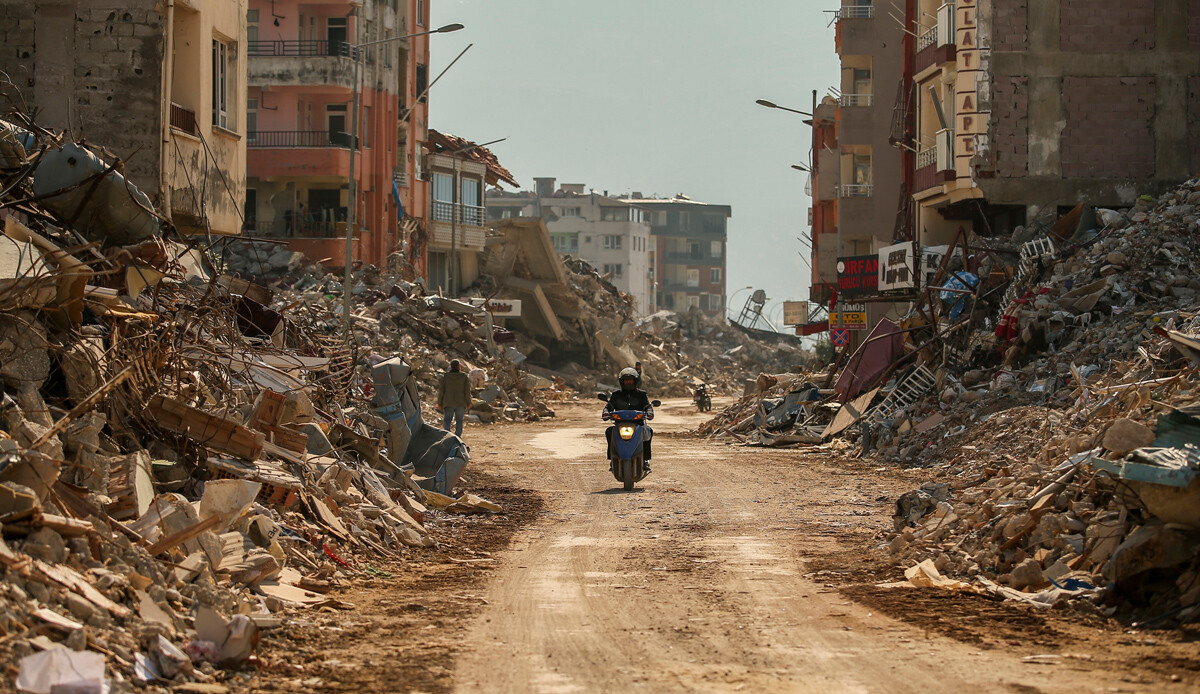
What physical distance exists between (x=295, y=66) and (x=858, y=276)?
75.8ft

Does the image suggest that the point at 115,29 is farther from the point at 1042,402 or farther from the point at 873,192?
the point at 873,192

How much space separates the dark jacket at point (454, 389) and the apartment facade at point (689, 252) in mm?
99868

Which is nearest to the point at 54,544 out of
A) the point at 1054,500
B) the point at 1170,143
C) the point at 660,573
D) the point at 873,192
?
the point at 660,573

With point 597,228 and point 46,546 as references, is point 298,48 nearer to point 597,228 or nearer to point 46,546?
point 46,546

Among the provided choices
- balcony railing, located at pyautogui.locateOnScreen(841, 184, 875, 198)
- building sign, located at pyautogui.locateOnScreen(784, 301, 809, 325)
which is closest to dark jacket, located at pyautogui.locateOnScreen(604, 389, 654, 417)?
balcony railing, located at pyautogui.locateOnScreen(841, 184, 875, 198)

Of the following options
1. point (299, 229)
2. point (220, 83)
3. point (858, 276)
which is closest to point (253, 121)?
point (299, 229)

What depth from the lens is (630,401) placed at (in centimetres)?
1850

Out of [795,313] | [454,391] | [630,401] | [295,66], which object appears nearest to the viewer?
[630,401]

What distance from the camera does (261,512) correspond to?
10555 millimetres

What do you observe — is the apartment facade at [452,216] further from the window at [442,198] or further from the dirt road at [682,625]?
the dirt road at [682,625]

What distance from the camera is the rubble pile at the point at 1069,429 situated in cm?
857

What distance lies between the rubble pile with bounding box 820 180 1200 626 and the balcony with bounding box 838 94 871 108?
21.3 meters

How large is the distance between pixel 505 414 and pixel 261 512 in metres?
28.0

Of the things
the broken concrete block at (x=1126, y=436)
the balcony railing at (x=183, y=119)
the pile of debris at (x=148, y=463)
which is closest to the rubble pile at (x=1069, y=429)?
the broken concrete block at (x=1126, y=436)
